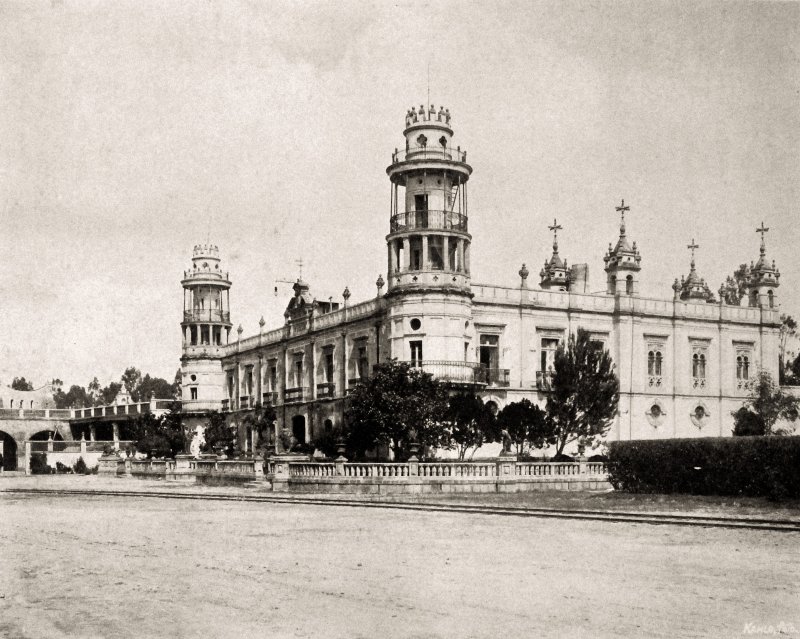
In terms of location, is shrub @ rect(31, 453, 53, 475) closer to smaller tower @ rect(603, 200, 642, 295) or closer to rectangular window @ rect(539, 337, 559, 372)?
rectangular window @ rect(539, 337, 559, 372)

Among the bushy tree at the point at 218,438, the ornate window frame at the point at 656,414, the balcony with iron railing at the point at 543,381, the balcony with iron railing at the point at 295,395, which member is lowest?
the bushy tree at the point at 218,438

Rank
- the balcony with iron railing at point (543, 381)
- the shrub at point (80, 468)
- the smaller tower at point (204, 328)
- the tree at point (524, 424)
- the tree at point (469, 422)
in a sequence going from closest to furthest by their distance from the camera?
the tree at point (469, 422)
the tree at point (524, 424)
the balcony with iron railing at point (543, 381)
the shrub at point (80, 468)
the smaller tower at point (204, 328)

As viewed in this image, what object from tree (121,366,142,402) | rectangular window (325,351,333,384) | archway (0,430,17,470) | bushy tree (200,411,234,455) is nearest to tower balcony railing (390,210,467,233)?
rectangular window (325,351,333,384)

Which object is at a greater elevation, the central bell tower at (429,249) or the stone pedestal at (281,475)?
the central bell tower at (429,249)

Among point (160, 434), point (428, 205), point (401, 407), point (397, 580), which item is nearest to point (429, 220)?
point (428, 205)

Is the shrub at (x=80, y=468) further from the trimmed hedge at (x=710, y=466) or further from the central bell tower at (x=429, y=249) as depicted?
the trimmed hedge at (x=710, y=466)

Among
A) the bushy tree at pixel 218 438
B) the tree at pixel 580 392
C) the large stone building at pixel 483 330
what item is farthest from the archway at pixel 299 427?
the tree at pixel 580 392

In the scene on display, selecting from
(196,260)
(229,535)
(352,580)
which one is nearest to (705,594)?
(352,580)
